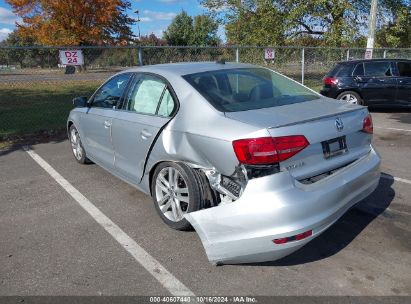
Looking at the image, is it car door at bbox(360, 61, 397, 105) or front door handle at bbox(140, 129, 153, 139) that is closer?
front door handle at bbox(140, 129, 153, 139)

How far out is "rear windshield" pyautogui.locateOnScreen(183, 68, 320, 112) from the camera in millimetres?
3629

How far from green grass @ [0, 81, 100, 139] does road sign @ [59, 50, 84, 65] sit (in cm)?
138

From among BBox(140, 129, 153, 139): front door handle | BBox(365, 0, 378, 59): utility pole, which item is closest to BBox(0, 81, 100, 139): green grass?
BBox(140, 129, 153, 139): front door handle

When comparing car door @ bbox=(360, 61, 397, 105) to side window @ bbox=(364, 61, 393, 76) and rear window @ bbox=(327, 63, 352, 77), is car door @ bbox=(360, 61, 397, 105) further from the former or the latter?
rear window @ bbox=(327, 63, 352, 77)

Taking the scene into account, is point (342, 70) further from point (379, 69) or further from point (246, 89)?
point (246, 89)

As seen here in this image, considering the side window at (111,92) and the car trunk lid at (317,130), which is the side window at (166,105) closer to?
the car trunk lid at (317,130)

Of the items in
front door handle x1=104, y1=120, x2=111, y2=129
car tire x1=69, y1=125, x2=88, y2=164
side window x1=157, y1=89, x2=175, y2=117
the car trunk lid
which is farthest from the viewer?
car tire x1=69, y1=125, x2=88, y2=164

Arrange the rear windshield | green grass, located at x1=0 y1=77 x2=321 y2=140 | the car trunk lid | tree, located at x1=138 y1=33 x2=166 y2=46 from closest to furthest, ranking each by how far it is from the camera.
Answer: the car trunk lid < the rear windshield < green grass, located at x1=0 y1=77 x2=321 y2=140 < tree, located at x1=138 y1=33 x2=166 y2=46

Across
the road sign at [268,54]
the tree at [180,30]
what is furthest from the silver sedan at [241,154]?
the tree at [180,30]

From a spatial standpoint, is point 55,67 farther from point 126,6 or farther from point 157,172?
point 126,6

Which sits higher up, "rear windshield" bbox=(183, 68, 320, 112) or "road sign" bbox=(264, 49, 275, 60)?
"road sign" bbox=(264, 49, 275, 60)

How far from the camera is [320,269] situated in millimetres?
3244

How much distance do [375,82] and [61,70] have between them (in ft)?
28.2

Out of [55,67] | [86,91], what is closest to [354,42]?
[86,91]
